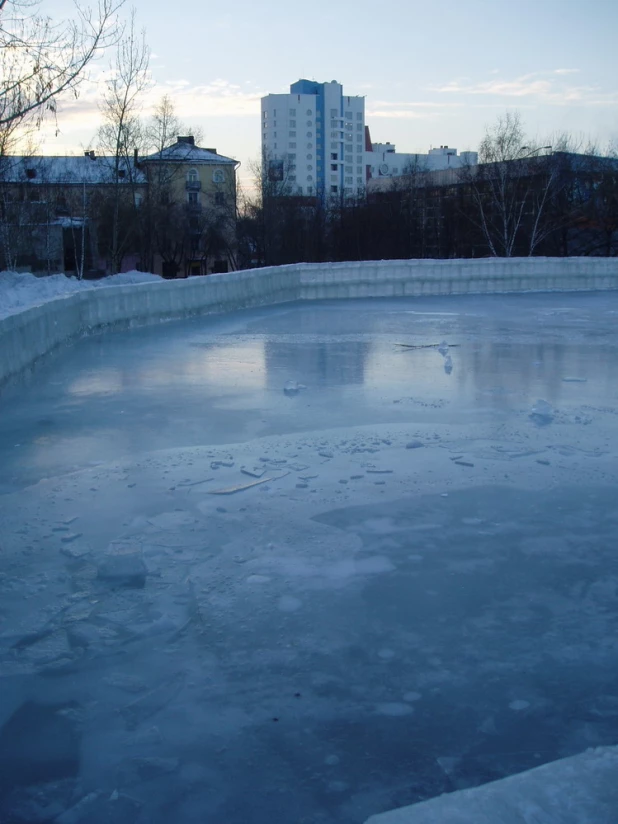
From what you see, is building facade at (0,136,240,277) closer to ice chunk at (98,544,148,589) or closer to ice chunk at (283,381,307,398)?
ice chunk at (283,381,307,398)

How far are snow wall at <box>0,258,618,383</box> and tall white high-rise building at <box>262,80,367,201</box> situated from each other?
102m

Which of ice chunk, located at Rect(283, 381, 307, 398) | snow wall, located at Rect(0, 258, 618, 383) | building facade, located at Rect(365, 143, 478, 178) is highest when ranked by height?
building facade, located at Rect(365, 143, 478, 178)

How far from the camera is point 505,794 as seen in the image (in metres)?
1.74

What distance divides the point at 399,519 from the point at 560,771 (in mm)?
1955

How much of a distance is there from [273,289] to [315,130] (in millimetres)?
110843

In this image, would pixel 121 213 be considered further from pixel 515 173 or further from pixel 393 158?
pixel 393 158

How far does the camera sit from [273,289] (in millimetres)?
16812

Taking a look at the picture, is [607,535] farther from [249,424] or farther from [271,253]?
[271,253]

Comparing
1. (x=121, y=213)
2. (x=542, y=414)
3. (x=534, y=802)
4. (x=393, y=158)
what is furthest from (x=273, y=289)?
(x=393, y=158)

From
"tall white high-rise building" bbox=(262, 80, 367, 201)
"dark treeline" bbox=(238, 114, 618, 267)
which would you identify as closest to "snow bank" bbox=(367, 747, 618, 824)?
"dark treeline" bbox=(238, 114, 618, 267)

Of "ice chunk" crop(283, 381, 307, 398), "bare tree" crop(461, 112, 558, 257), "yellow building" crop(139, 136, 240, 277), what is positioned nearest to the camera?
"ice chunk" crop(283, 381, 307, 398)

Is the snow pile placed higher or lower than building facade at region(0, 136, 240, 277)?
lower

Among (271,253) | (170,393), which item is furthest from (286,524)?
(271,253)

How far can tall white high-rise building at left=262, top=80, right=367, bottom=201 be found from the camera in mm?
120000
